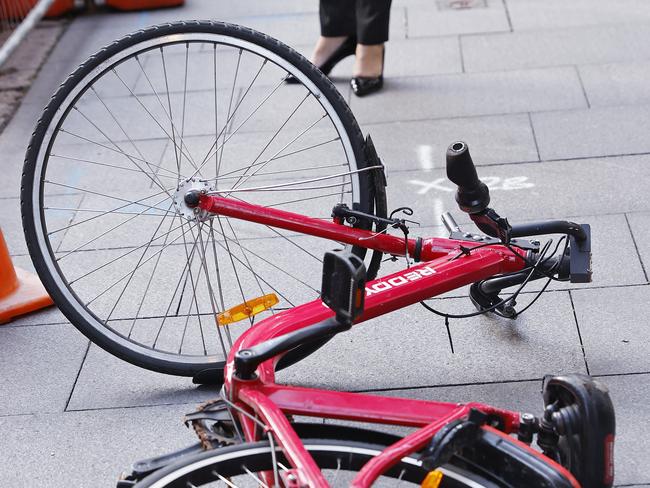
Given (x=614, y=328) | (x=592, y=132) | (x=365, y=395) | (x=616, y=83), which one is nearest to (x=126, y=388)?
(x=365, y=395)

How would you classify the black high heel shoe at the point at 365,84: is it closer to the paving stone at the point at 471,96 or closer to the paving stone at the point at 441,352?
the paving stone at the point at 471,96

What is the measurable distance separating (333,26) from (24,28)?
2.16 meters

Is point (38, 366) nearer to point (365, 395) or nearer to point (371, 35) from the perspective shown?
point (365, 395)

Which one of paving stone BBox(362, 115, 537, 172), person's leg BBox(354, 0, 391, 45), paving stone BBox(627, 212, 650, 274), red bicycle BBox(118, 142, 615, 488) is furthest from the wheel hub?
person's leg BBox(354, 0, 391, 45)

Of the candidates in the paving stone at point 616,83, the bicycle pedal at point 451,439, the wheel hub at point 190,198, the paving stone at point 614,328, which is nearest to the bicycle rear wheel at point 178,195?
the wheel hub at point 190,198

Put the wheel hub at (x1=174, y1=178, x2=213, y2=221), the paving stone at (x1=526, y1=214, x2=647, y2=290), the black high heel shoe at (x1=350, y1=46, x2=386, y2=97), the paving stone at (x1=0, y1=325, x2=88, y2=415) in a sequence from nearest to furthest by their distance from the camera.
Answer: the wheel hub at (x1=174, y1=178, x2=213, y2=221)
the paving stone at (x1=0, y1=325, x2=88, y2=415)
the paving stone at (x1=526, y1=214, x2=647, y2=290)
the black high heel shoe at (x1=350, y1=46, x2=386, y2=97)

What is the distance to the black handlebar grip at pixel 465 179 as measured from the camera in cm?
302

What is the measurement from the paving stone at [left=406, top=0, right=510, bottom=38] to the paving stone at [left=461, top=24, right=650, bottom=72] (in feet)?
0.54

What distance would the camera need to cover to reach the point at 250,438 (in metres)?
2.37

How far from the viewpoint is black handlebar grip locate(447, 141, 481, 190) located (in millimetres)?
3016

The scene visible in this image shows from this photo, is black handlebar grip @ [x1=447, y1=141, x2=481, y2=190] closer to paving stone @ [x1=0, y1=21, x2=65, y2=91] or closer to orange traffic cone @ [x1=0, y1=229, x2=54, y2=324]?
orange traffic cone @ [x1=0, y1=229, x2=54, y2=324]

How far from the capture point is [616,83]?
5422 millimetres

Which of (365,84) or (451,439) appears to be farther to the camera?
(365,84)

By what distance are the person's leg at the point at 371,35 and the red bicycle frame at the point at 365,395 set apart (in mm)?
2495
